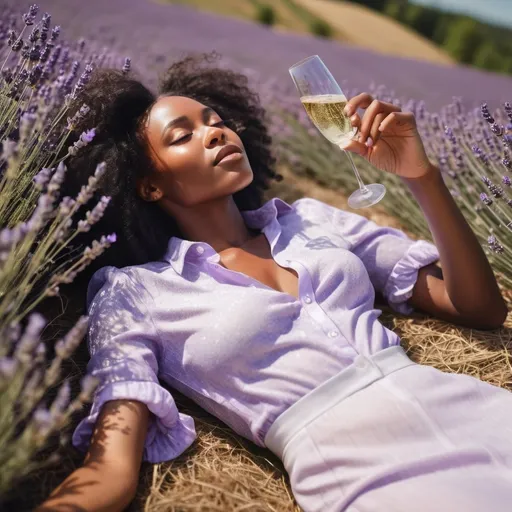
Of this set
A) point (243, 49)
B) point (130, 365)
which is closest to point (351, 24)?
point (243, 49)

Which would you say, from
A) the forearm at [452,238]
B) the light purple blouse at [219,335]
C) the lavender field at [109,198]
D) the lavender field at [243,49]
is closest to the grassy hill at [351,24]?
the lavender field at [243,49]

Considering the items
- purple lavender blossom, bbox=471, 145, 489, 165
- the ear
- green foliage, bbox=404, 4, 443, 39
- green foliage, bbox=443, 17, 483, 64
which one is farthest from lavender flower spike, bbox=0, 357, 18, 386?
green foliage, bbox=404, 4, 443, 39

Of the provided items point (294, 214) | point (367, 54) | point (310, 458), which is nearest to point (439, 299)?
point (294, 214)

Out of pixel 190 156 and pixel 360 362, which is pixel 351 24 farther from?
pixel 360 362

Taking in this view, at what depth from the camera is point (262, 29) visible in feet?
18.4

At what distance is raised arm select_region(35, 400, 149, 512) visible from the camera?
1.15 metres

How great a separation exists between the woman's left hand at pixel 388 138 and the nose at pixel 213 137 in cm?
34

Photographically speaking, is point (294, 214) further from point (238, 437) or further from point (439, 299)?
point (238, 437)

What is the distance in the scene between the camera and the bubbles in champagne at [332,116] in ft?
4.89

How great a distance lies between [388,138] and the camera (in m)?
1.61

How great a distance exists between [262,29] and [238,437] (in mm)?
4734

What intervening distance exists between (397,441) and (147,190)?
95cm

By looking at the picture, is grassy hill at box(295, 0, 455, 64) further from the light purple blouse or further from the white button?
the white button

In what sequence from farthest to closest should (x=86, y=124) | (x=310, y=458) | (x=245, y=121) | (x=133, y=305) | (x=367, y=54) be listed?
(x=367, y=54)
(x=245, y=121)
(x=86, y=124)
(x=133, y=305)
(x=310, y=458)
